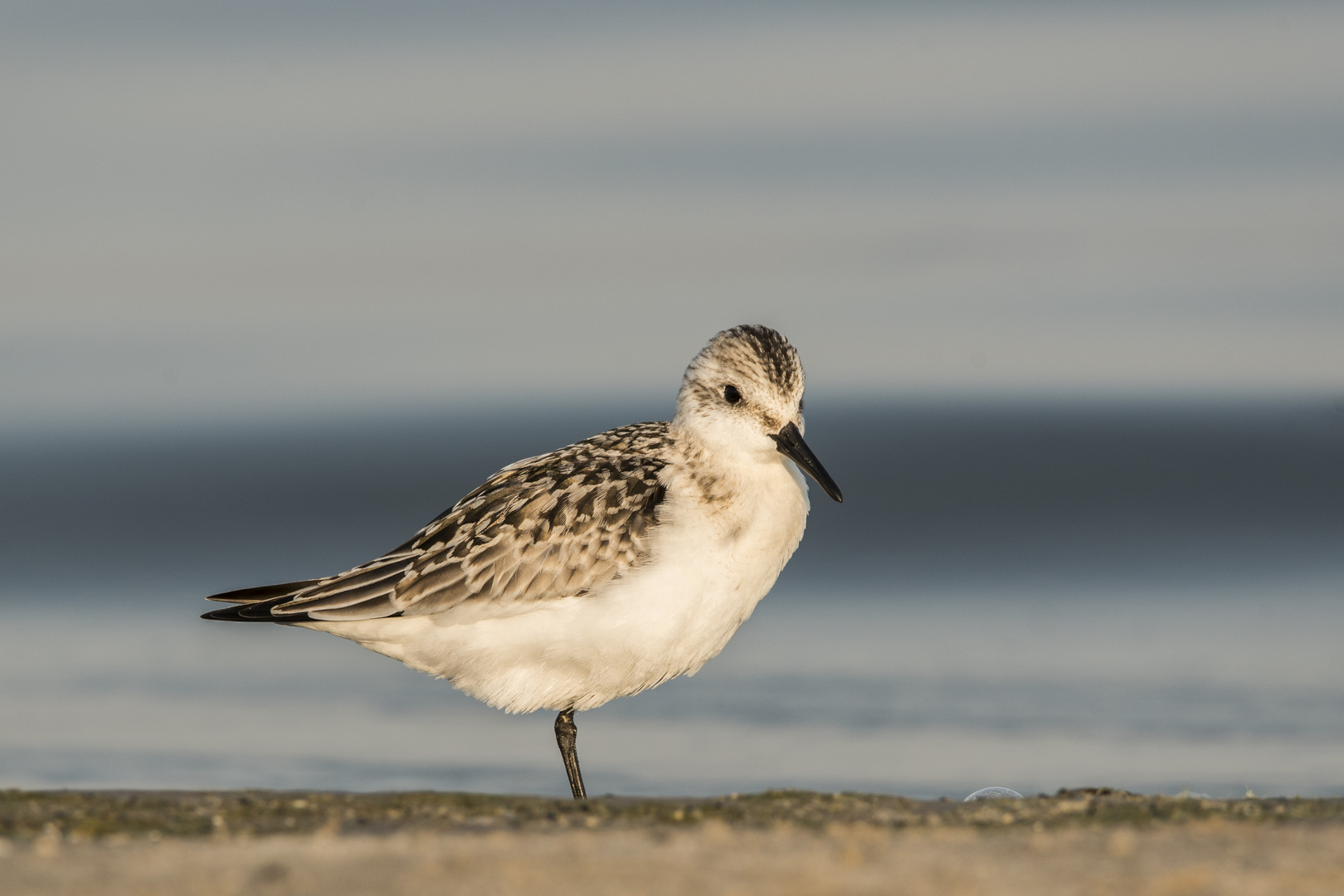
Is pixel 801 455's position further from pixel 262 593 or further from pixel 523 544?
pixel 262 593

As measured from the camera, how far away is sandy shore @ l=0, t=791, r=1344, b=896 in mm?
3994

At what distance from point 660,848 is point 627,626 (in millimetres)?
2370

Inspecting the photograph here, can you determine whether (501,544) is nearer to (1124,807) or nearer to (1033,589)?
(1124,807)

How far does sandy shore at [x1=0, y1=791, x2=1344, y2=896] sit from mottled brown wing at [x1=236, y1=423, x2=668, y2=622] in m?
1.55

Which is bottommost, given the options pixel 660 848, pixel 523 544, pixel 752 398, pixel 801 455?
pixel 660 848

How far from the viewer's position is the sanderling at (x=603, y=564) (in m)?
6.80

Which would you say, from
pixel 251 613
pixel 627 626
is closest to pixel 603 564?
pixel 627 626

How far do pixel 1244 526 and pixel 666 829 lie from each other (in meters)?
11.8

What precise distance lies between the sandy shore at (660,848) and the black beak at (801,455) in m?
1.88

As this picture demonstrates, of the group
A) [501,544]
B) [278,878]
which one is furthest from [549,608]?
[278,878]

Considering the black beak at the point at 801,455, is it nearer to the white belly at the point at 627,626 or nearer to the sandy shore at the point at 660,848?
the white belly at the point at 627,626

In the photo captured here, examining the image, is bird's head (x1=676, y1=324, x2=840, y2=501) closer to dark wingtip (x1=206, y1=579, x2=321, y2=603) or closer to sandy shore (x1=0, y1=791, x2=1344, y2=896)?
dark wingtip (x1=206, y1=579, x2=321, y2=603)

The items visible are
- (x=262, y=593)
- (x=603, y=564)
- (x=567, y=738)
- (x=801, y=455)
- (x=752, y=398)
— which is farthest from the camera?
(x=262, y=593)

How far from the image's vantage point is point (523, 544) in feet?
22.8
